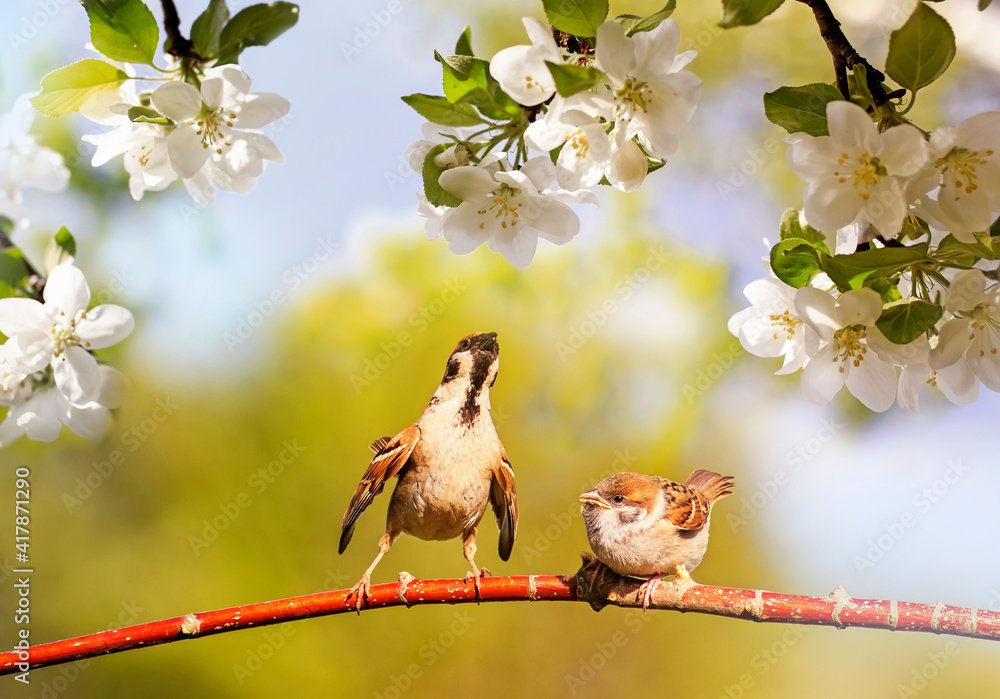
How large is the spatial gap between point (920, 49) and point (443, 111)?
221mm

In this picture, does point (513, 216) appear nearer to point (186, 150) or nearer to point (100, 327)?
point (186, 150)

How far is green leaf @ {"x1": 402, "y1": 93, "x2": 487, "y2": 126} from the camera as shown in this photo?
14.2 inches

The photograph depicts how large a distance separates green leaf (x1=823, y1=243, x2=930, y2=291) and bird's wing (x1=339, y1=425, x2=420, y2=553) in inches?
20.3

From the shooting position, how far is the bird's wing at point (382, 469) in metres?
0.76

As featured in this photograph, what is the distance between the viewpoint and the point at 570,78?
302 mm

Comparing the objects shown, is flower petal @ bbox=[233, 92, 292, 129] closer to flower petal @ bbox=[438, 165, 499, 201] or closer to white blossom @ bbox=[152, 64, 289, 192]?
white blossom @ bbox=[152, 64, 289, 192]

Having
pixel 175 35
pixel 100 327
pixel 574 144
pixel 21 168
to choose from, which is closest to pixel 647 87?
pixel 574 144

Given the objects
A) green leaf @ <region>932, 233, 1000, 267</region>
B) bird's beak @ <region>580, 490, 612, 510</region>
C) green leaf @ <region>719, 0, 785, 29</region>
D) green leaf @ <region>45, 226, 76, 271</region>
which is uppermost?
green leaf @ <region>719, 0, 785, 29</region>

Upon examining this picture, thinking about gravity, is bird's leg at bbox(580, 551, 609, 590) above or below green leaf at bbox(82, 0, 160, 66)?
below

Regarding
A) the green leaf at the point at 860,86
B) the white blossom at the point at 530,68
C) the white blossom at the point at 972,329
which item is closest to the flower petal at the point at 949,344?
the white blossom at the point at 972,329

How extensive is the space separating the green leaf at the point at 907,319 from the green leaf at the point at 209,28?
36 centimetres

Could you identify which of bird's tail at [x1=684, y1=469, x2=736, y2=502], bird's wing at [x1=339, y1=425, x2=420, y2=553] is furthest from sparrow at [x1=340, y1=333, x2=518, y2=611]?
bird's tail at [x1=684, y1=469, x2=736, y2=502]

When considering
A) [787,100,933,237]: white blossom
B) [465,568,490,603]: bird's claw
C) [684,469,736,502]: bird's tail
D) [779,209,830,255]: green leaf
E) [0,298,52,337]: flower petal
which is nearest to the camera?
[787,100,933,237]: white blossom

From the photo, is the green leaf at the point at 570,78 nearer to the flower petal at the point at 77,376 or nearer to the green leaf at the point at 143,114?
the green leaf at the point at 143,114
